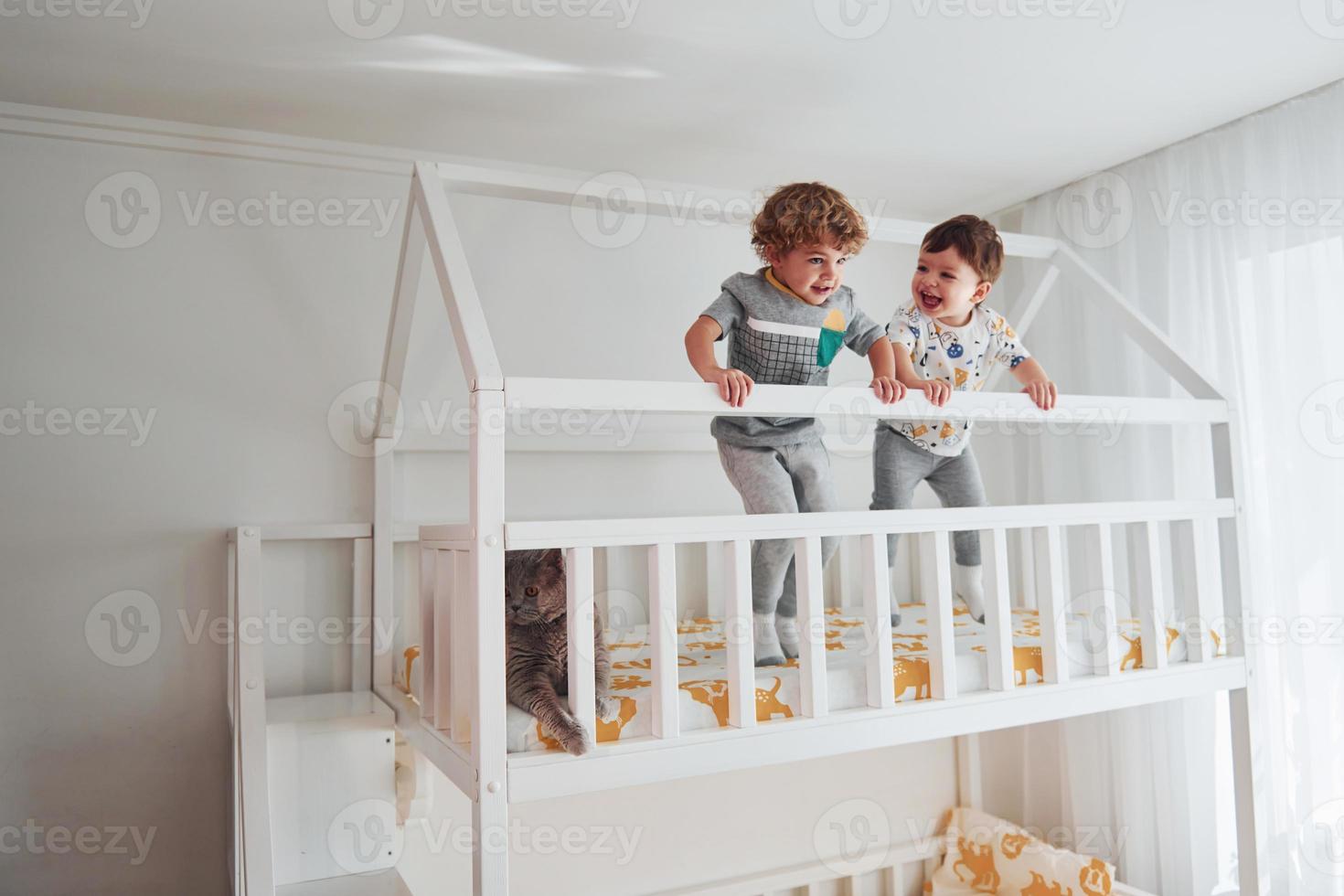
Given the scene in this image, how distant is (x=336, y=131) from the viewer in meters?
2.17

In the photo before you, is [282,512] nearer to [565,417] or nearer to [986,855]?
[565,417]

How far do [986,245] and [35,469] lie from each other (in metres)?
2.05

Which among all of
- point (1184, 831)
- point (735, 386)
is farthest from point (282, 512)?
point (1184, 831)

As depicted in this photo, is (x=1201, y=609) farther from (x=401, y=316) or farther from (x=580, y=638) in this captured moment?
(x=401, y=316)

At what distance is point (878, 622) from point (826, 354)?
22.5 inches

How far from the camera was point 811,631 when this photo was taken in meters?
1.41

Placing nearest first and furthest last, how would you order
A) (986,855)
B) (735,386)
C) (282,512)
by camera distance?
(735,386) → (282,512) → (986,855)

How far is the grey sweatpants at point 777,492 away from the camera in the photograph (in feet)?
5.49

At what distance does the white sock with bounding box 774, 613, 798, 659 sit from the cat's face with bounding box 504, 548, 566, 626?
47cm
